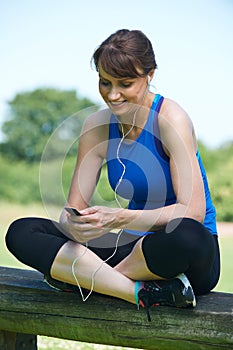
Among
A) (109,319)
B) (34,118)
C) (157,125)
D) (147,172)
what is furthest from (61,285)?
(34,118)

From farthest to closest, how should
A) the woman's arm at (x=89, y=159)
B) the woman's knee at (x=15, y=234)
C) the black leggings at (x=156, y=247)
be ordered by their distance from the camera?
the woman's arm at (x=89, y=159) → the woman's knee at (x=15, y=234) → the black leggings at (x=156, y=247)

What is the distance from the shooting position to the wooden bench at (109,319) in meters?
1.92

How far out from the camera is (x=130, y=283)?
1.95 metres

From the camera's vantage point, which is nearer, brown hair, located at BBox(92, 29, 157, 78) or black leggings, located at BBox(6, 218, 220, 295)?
black leggings, located at BBox(6, 218, 220, 295)

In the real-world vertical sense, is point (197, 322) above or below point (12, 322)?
above

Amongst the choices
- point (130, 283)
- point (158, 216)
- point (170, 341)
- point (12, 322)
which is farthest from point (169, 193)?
point (12, 322)

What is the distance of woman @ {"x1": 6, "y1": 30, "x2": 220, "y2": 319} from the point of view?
1873 millimetres

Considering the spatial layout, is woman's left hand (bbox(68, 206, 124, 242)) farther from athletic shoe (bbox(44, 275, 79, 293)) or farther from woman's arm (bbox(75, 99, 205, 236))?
athletic shoe (bbox(44, 275, 79, 293))

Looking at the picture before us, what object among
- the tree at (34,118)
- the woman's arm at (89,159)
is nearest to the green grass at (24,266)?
the woman's arm at (89,159)

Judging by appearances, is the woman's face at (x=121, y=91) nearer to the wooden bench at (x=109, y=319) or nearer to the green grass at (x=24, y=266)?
the green grass at (x=24, y=266)

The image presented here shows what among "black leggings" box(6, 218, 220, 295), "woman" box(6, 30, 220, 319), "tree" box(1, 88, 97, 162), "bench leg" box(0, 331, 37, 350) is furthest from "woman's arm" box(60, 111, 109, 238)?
"tree" box(1, 88, 97, 162)

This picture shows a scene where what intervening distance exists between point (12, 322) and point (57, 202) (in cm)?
44

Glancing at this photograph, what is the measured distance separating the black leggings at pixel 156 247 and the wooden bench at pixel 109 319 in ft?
0.38

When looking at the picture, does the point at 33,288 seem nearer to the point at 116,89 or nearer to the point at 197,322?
the point at 197,322
